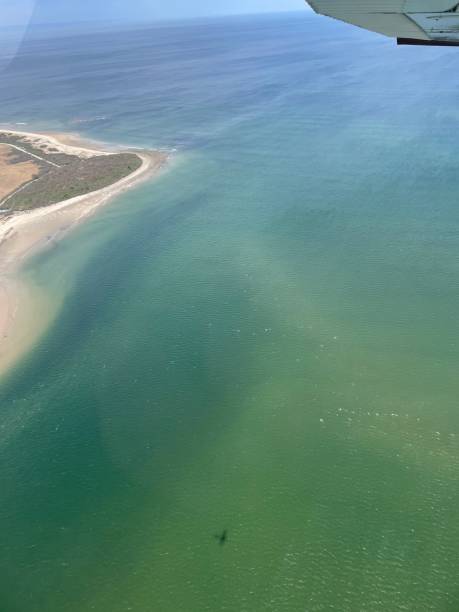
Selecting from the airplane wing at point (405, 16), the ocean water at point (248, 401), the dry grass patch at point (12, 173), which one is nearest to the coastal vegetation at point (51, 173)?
the dry grass patch at point (12, 173)

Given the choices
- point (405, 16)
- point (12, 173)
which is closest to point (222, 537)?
point (405, 16)

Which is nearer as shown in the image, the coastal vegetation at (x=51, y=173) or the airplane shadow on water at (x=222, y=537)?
the airplane shadow on water at (x=222, y=537)

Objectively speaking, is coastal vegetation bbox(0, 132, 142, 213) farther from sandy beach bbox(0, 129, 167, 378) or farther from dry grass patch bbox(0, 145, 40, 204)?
sandy beach bbox(0, 129, 167, 378)

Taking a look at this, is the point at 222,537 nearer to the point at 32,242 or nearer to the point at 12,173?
the point at 32,242

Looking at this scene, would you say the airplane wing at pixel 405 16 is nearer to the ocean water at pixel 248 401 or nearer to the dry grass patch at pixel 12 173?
the ocean water at pixel 248 401

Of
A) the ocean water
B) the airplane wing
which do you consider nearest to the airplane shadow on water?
the ocean water

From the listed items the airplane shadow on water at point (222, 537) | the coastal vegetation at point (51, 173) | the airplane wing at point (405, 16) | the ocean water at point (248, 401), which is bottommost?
the airplane shadow on water at point (222, 537)
